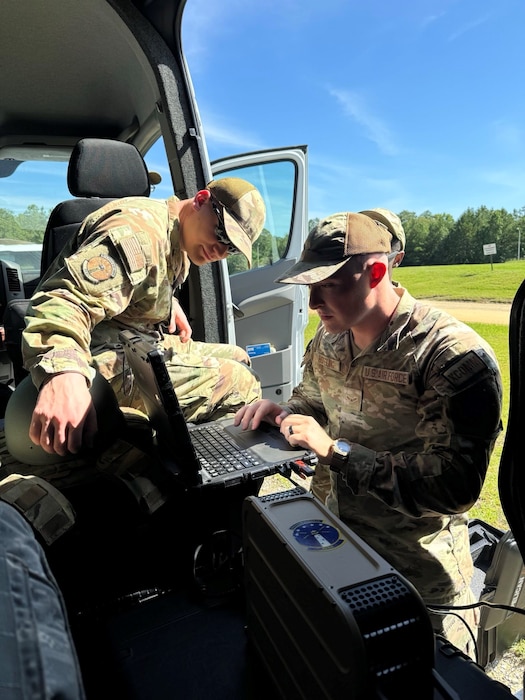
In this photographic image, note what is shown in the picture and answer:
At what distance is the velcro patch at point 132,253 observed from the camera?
65.9 inches

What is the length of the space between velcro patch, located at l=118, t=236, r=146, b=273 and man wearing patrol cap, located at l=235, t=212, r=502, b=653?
60 centimetres

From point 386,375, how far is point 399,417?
0.41 ft

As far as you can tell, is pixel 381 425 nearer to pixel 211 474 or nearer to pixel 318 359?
pixel 318 359

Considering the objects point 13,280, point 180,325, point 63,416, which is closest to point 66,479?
point 63,416

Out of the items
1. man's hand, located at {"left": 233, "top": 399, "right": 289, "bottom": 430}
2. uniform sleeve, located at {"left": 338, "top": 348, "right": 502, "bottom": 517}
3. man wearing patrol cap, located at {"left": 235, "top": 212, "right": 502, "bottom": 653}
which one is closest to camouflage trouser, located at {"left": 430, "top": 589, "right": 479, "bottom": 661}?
man wearing patrol cap, located at {"left": 235, "top": 212, "right": 502, "bottom": 653}

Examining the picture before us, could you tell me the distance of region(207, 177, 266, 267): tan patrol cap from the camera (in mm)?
1911

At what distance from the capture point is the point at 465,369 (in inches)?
46.4

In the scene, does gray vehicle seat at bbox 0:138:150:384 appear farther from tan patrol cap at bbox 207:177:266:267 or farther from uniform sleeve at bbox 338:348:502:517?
uniform sleeve at bbox 338:348:502:517

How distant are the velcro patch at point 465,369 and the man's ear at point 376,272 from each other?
1.08 ft

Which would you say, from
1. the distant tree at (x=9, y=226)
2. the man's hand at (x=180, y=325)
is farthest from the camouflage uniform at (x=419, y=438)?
the distant tree at (x=9, y=226)

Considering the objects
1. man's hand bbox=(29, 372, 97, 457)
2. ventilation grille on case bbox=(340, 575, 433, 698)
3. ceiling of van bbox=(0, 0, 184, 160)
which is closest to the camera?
ventilation grille on case bbox=(340, 575, 433, 698)

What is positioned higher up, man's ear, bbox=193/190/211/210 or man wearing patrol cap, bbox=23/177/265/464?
man's ear, bbox=193/190/211/210

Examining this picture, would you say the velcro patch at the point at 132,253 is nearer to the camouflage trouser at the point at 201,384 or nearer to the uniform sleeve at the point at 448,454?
the camouflage trouser at the point at 201,384

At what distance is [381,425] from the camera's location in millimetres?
1410
